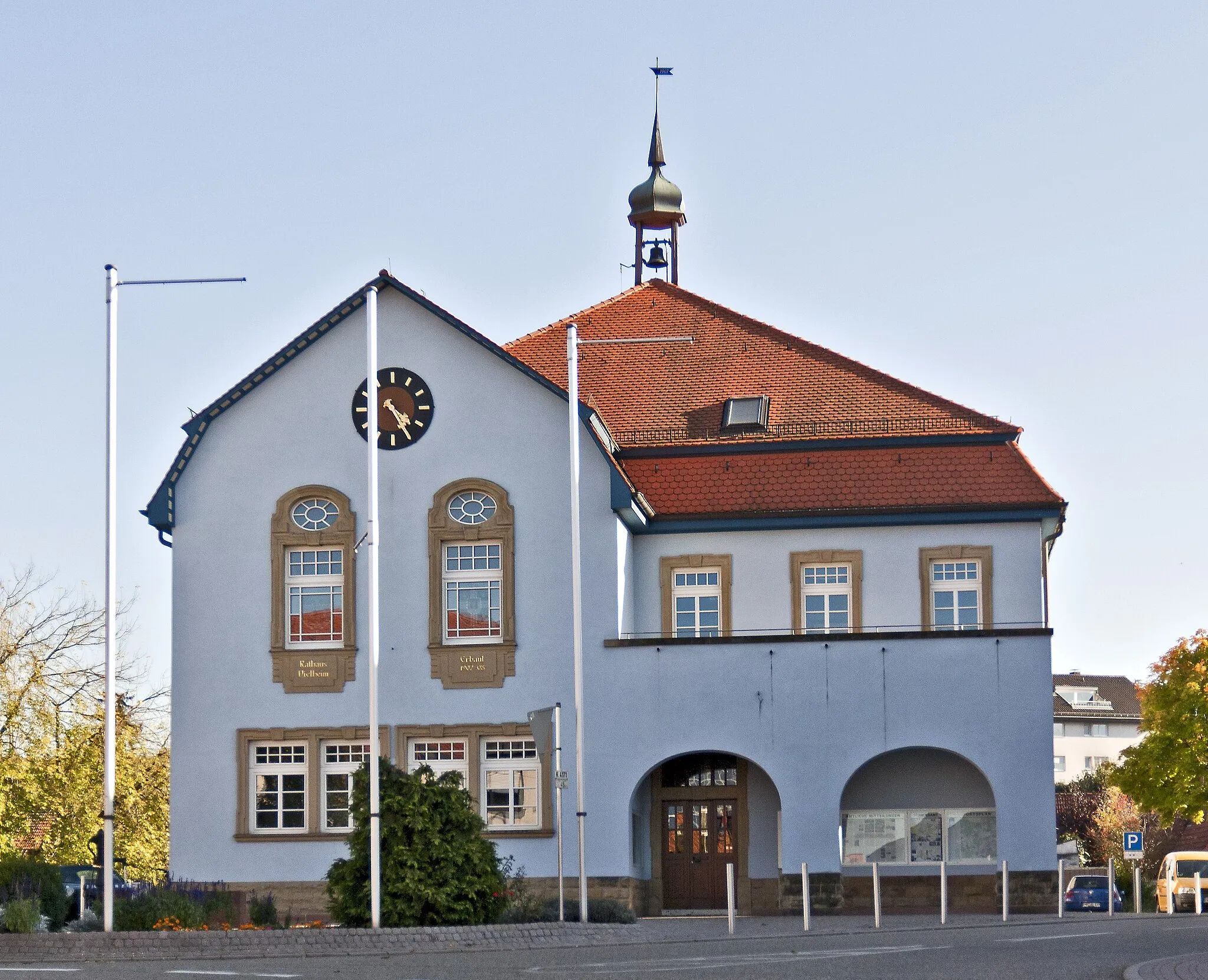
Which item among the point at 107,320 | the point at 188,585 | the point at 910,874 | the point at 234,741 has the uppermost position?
the point at 107,320

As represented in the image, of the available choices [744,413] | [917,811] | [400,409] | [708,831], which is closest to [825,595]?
[744,413]

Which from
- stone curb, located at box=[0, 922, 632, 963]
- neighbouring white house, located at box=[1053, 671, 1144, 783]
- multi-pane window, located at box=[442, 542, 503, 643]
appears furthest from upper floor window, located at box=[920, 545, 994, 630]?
neighbouring white house, located at box=[1053, 671, 1144, 783]

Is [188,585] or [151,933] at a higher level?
[188,585]

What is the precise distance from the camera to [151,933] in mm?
21797

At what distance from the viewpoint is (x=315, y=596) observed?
34.0m

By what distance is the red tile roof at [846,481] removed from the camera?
3428 centimetres

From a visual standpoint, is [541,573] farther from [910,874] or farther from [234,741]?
[910,874]

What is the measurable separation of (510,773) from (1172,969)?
16.7 m

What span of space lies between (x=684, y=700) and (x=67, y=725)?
22745mm

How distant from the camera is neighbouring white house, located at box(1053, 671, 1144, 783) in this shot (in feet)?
372

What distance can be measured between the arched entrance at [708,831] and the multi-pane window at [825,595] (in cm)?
276

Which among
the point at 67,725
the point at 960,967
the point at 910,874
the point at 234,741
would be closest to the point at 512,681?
the point at 234,741

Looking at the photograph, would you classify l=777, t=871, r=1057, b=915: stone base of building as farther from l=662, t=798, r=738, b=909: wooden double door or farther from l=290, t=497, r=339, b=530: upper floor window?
l=290, t=497, r=339, b=530: upper floor window

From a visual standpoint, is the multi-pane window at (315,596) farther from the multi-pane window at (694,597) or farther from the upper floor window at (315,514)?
the multi-pane window at (694,597)
